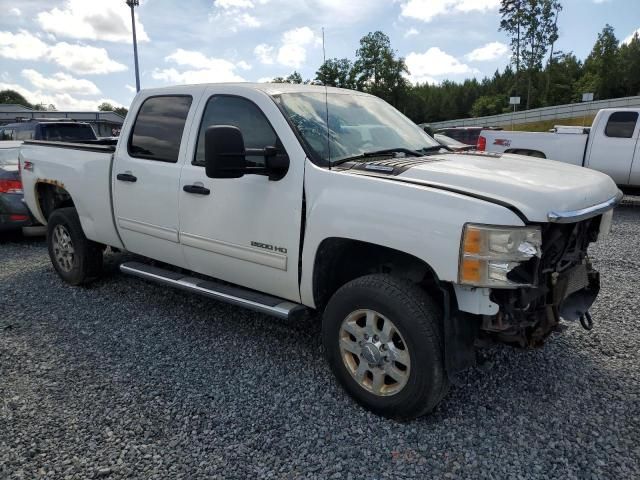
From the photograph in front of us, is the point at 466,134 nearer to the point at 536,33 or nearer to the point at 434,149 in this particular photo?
the point at 434,149

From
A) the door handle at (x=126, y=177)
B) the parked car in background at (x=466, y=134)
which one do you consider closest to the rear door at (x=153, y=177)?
the door handle at (x=126, y=177)

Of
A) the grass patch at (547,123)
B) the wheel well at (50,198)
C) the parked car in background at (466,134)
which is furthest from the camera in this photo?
the grass patch at (547,123)

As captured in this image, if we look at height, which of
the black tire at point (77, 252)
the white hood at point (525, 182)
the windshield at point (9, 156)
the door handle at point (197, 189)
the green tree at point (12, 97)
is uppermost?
the green tree at point (12, 97)

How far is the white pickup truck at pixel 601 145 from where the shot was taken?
1017 cm

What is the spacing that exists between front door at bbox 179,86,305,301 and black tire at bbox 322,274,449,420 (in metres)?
0.54

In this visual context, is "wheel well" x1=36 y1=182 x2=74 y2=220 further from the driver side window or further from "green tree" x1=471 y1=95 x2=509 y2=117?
"green tree" x1=471 y1=95 x2=509 y2=117

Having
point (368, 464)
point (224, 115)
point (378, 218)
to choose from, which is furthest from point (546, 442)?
point (224, 115)

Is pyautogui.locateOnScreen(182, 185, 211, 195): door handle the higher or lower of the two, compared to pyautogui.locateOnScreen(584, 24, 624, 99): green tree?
lower

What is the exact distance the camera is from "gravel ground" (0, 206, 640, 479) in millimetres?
2639

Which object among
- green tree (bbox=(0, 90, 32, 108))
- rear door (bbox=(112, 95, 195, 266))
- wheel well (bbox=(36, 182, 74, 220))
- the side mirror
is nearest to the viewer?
the side mirror

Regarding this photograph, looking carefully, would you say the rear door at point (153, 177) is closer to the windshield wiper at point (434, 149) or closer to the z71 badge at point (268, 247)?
the z71 badge at point (268, 247)

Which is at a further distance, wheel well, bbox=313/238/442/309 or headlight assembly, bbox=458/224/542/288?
wheel well, bbox=313/238/442/309

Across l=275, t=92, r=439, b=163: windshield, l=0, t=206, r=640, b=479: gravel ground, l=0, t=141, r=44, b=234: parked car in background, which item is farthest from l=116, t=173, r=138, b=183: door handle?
l=0, t=141, r=44, b=234: parked car in background

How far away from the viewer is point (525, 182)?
276 centimetres
